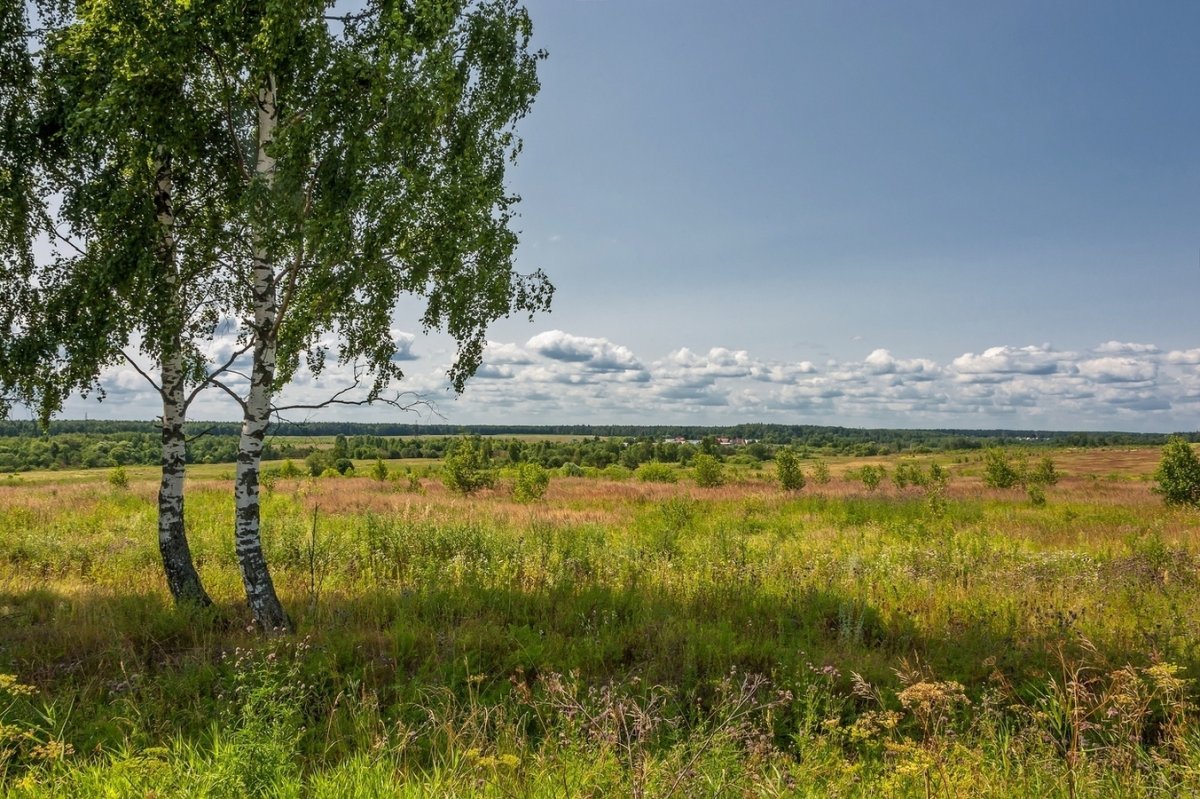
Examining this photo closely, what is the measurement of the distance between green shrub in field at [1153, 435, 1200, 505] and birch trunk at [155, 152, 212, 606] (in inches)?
1240

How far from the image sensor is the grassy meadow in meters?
3.41

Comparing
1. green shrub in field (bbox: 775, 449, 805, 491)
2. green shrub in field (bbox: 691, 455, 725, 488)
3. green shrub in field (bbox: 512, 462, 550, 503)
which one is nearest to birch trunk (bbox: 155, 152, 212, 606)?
green shrub in field (bbox: 512, 462, 550, 503)

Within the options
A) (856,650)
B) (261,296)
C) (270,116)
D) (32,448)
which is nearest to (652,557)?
(856,650)

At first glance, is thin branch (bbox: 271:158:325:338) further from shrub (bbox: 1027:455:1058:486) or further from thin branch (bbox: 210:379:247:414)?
shrub (bbox: 1027:455:1058:486)

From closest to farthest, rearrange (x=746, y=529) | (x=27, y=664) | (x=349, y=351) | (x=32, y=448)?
(x=27, y=664)
(x=349, y=351)
(x=746, y=529)
(x=32, y=448)

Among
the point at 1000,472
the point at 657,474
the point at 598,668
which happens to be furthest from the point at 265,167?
the point at 1000,472

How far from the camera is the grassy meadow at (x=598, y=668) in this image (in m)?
3.41

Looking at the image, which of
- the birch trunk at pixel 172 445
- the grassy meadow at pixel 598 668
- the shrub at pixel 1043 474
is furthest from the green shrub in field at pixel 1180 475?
the birch trunk at pixel 172 445

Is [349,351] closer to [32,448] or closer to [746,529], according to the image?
[746,529]

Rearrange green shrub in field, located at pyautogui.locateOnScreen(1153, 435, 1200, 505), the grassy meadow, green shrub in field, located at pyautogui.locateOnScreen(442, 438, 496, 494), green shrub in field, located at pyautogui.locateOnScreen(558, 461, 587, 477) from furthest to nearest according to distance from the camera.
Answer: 1. green shrub in field, located at pyautogui.locateOnScreen(558, 461, 587, 477)
2. green shrub in field, located at pyautogui.locateOnScreen(442, 438, 496, 494)
3. green shrub in field, located at pyautogui.locateOnScreen(1153, 435, 1200, 505)
4. the grassy meadow

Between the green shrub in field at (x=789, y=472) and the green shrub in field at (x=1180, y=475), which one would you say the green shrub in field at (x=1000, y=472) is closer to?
the green shrub in field at (x=1180, y=475)

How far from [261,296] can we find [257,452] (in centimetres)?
202

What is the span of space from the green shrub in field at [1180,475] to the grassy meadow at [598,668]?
36.2 feet

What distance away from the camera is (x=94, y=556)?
1089 centimetres
